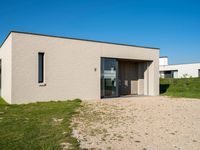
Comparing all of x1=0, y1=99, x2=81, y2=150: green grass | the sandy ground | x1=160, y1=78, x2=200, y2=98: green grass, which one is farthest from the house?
the sandy ground

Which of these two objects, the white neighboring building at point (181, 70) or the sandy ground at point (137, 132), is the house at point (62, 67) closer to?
the sandy ground at point (137, 132)

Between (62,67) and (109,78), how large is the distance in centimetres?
386

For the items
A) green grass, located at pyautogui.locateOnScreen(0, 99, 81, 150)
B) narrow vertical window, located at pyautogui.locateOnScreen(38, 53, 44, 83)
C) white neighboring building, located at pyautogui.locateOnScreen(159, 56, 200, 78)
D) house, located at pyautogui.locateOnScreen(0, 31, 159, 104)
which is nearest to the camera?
green grass, located at pyautogui.locateOnScreen(0, 99, 81, 150)

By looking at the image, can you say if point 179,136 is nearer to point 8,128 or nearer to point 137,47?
point 8,128

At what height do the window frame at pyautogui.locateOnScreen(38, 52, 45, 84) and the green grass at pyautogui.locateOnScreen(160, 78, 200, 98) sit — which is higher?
the window frame at pyautogui.locateOnScreen(38, 52, 45, 84)

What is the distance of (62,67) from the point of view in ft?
40.1

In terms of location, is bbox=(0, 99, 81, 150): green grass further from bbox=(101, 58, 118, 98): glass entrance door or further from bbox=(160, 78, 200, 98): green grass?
bbox=(160, 78, 200, 98): green grass

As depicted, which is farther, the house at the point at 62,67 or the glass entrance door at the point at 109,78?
the glass entrance door at the point at 109,78

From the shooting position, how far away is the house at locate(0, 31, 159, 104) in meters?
10.8

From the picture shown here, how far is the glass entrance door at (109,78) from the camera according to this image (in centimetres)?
1410

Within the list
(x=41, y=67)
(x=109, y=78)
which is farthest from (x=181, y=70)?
(x=41, y=67)

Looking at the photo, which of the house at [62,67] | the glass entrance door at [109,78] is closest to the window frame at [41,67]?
the house at [62,67]

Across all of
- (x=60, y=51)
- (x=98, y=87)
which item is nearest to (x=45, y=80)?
(x=60, y=51)

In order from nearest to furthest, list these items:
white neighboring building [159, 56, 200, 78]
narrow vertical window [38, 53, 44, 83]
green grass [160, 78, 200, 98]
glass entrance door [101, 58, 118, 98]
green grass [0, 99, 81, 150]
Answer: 1. green grass [0, 99, 81, 150]
2. narrow vertical window [38, 53, 44, 83]
3. glass entrance door [101, 58, 118, 98]
4. green grass [160, 78, 200, 98]
5. white neighboring building [159, 56, 200, 78]
